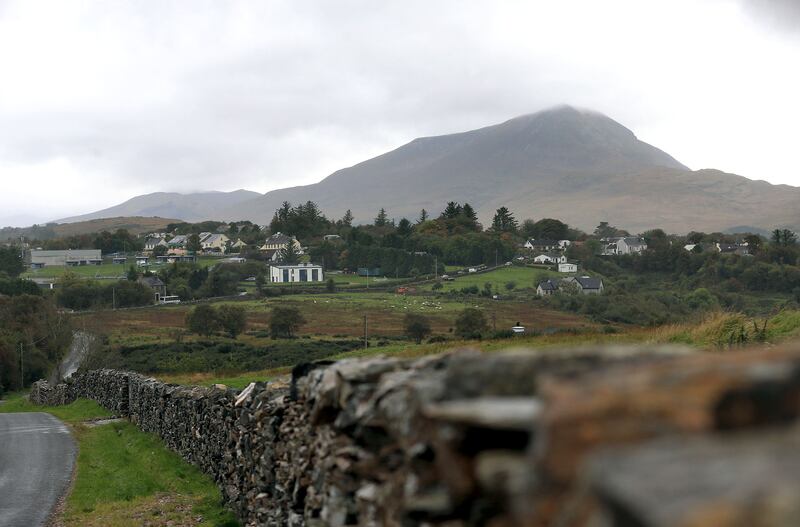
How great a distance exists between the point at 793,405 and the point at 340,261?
161385 mm

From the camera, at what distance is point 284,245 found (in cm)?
18412

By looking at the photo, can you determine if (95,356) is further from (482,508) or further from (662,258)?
(662,258)

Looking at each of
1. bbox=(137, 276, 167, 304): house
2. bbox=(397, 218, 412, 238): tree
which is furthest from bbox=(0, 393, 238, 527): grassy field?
bbox=(397, 218, 412, 238): tree

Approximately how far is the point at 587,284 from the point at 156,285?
6784 centimetres

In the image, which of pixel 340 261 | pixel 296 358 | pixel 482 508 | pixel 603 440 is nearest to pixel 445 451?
pixel 482 508

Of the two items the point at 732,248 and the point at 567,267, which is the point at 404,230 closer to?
the point at 567,267

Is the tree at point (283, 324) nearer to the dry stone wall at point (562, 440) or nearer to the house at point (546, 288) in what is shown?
the house at point (546, 288)

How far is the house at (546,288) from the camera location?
110 metres

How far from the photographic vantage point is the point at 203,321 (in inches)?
3364

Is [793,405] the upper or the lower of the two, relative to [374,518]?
upper

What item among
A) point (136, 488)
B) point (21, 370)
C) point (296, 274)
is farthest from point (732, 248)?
point (136, 488)

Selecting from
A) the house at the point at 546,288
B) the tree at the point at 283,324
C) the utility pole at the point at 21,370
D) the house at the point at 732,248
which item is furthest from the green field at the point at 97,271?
the house at the point at 732,248

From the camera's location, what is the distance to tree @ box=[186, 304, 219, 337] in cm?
8500

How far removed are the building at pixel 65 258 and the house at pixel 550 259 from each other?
311ft
